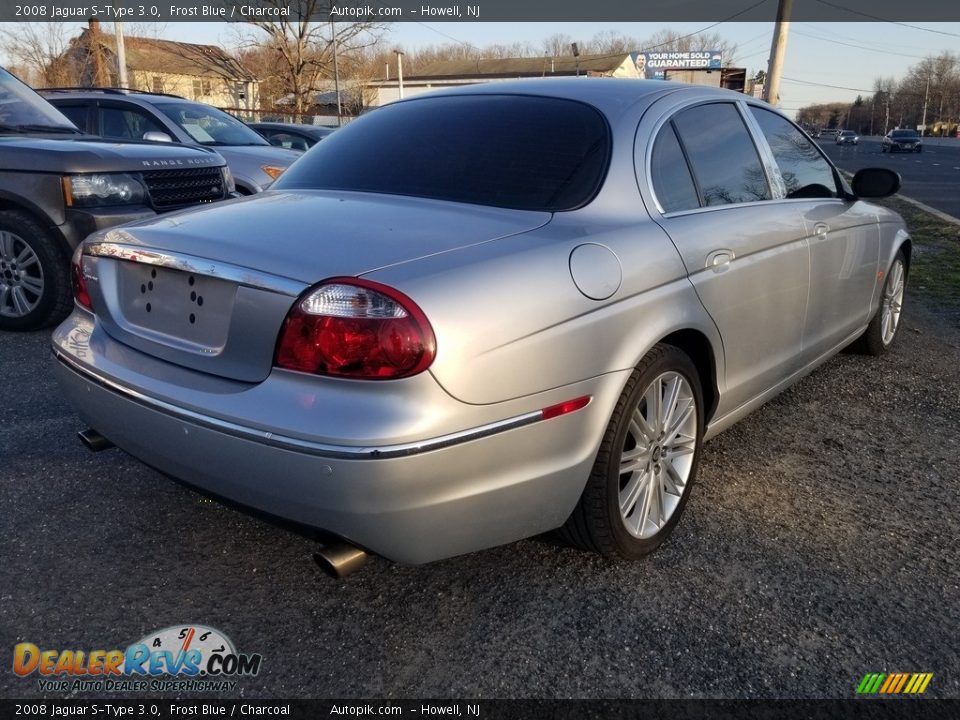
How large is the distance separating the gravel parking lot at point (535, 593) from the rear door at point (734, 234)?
0.54 meters

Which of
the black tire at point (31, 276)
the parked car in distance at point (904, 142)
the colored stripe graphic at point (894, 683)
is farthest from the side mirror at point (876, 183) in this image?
the parked car in distance at point (904, 142)

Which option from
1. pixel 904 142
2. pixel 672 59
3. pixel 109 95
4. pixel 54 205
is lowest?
pixel 904 142

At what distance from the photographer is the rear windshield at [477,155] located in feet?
8.63

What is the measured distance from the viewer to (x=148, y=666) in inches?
85.8

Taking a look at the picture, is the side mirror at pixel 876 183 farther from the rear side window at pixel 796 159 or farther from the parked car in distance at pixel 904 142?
the parked car in distance at pixel 904 142

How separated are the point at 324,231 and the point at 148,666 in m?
1.30

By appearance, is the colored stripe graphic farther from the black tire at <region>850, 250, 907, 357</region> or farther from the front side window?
the front side window

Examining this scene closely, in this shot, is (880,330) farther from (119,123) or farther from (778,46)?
(778,46)

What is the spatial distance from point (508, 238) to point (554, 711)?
1276mm

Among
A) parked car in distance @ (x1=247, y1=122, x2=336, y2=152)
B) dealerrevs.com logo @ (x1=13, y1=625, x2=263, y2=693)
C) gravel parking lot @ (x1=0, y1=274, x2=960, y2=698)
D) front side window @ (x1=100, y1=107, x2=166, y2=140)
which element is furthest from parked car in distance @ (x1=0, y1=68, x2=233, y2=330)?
parked car in distance @ (x1=247, y1=122, x2=336, y2=152)

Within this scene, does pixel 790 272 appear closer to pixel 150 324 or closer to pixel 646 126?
pixel 646 126

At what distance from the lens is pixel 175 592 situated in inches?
97.7

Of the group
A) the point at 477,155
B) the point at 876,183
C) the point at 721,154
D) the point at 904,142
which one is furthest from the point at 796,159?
the point at 904,142

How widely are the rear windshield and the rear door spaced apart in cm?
27
